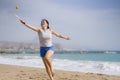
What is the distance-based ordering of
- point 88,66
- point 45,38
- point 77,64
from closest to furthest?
point 45,38 < point 88,66 < point 77,64

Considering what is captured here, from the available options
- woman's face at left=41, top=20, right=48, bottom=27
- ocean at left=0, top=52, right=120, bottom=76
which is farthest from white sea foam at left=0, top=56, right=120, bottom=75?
woman's face at left=41, top=20, right=48, bottom=27

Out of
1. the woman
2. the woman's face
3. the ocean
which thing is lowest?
the ocean

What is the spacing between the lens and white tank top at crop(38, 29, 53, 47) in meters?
8.57

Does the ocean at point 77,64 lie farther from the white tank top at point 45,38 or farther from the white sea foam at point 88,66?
the white tank top at point 45,38

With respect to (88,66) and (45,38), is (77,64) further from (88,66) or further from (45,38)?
(45,38)

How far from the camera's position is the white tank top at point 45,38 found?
28.1 ft

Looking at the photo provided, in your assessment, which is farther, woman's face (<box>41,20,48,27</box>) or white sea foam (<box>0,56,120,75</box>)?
white sea foam (<box>0,56,120,75</box>)

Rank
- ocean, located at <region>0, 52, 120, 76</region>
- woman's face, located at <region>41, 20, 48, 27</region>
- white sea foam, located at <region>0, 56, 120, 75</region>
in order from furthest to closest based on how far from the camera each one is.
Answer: ocean, located at <region>0, 52, 120, 76</region>, white sea foam, located at <region>0, 56, 120, 75</region>, woman's face, located at <region>41, 20, 48, 27</region>

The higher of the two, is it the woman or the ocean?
the woman

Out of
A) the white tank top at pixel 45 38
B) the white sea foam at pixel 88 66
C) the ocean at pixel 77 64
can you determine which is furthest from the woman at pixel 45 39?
the white sea foam at pixel 88 66

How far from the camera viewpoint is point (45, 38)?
856 centimetres

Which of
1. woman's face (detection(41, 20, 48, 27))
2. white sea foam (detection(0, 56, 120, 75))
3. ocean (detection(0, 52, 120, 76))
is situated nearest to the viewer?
woman's face (detection(41, 20, 48, 27))

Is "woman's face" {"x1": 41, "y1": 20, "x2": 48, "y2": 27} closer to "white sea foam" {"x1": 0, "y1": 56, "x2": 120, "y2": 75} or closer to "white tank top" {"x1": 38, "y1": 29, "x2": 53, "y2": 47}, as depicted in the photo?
"white tank top" {"x1": 38, "y1": 29, "x2": 53, "y2": 47}

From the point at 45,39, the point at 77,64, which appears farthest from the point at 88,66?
the point at 45,39
